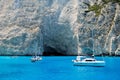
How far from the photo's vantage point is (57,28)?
332ft

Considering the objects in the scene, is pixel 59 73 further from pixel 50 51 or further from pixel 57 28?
pixel 50 51

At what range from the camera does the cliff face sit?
9194 cm

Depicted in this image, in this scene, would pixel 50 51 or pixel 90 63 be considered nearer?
pixel 90 63

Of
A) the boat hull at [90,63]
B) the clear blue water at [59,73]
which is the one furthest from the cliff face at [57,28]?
the clear blue water at [59,73]

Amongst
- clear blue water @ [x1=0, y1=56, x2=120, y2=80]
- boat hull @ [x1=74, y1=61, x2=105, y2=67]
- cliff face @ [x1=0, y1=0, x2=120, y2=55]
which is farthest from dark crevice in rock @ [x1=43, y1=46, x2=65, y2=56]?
clear blue water @ [x1=0, y1=56, x2=120, y2=80]

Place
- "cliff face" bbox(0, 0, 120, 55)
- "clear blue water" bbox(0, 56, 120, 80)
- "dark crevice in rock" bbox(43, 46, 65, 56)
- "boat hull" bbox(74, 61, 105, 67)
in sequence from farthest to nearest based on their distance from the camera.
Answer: "dark crevice in rock" bbox(43, 46, 65, 56), "cliff face" bbox(0, 0, 120, 55), "boat hull" bbox(74, 61, 105, 67), "clear blue water" bbox(0, 56, 120, 80)

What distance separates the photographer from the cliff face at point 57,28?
91.9 meters

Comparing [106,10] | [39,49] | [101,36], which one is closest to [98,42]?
→ [101,36]

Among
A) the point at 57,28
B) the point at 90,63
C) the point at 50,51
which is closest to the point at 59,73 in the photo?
the point at 90,63

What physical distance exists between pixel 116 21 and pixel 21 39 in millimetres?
24887

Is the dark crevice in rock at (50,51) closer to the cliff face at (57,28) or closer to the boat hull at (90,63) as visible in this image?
the cliff face at (57,28)

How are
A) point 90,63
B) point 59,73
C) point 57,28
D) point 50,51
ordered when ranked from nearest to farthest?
point 59,73, point 90,63, point 57,28, point 50,51

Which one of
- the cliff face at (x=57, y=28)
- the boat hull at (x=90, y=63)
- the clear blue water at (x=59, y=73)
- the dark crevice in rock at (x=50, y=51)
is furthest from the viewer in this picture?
the dark crevice in rock at (x=50, y=51)

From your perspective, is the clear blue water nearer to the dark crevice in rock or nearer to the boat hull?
the boat hull
